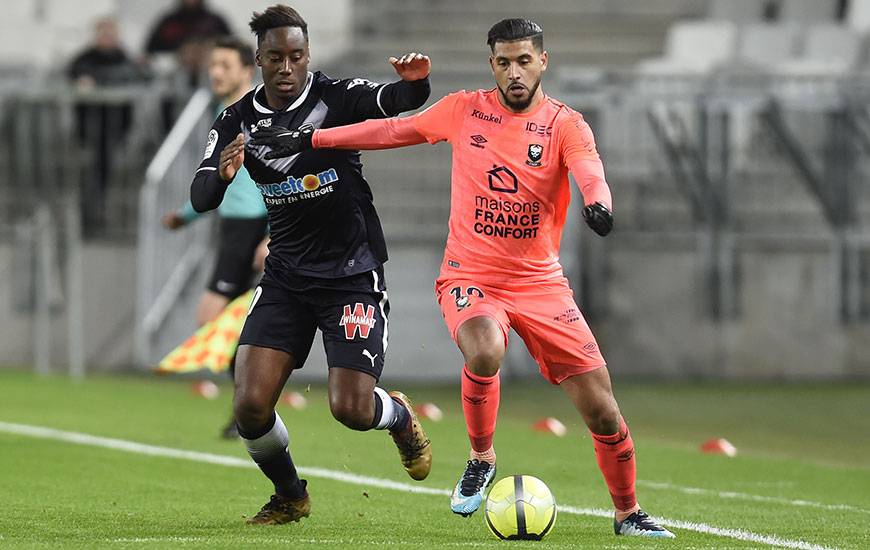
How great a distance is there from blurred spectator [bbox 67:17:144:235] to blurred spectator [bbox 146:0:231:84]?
0.70m

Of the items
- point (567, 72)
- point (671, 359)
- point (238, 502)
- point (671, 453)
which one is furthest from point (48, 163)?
point (238, 502)

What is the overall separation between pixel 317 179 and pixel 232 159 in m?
0.59

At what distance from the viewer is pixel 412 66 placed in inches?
311

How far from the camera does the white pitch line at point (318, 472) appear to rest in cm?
790

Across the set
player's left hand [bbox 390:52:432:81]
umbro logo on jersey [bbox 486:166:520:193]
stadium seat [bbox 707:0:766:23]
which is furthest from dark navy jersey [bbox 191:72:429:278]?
stadium seat [bbox 707:0:766:23]

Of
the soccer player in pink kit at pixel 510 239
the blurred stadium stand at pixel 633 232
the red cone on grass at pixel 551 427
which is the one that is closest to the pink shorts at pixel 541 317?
the soccer player in pink kit at pixel 510 239

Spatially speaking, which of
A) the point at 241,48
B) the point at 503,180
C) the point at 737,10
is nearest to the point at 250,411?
the point at 503,180

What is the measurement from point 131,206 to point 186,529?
1276cm

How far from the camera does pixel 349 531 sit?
25.8 feet

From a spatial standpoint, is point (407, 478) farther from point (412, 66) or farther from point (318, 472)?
point (412, 66)

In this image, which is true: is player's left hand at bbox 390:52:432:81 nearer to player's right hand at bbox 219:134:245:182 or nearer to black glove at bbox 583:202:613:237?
player's right hand at bbox 219:134:245:182

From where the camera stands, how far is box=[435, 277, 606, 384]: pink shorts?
7.95 m

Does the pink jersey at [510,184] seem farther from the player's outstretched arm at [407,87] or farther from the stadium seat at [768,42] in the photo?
the stadium seat at [768,42]

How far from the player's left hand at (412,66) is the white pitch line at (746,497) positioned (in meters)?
3.09
